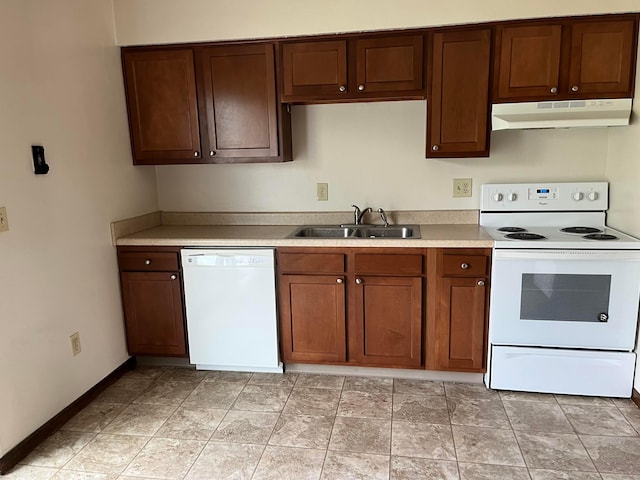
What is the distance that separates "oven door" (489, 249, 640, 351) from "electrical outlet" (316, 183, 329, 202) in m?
1.17

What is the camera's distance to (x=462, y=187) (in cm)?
297

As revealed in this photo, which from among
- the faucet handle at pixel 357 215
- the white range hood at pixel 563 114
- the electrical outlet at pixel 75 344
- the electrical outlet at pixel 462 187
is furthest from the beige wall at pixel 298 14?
the electrical outlet at pixel 75 344

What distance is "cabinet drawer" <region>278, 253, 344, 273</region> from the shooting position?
8.59 feet

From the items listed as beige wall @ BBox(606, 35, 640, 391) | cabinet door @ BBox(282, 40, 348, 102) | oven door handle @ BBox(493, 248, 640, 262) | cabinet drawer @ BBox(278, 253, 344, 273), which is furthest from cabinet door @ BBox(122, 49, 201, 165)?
beige wall @ BBox(606, 35, 640, 391)

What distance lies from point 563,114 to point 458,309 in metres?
1.18

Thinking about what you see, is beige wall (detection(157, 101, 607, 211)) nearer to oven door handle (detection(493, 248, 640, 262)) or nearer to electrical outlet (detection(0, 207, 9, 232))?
oven door handle (detection(493, 248, 640, 262))

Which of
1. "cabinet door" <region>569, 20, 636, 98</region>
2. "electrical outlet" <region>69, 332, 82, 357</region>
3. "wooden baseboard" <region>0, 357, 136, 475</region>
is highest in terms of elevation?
"cabinet door" <region>569, 20, 636, 98</region>

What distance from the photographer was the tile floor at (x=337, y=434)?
6.53 ft

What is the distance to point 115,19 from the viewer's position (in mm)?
2773

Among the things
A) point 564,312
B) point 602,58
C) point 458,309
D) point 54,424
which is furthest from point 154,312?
point 602,58

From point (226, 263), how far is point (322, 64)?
4.14ft

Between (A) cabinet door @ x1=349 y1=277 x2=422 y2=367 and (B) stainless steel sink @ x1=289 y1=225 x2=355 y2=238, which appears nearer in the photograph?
(A) cabinet door @ x1=349 y1=277 x2=422 y2=367

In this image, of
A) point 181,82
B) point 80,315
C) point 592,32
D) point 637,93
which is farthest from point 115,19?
point 637,93

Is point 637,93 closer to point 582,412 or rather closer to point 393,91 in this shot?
point 393,91
